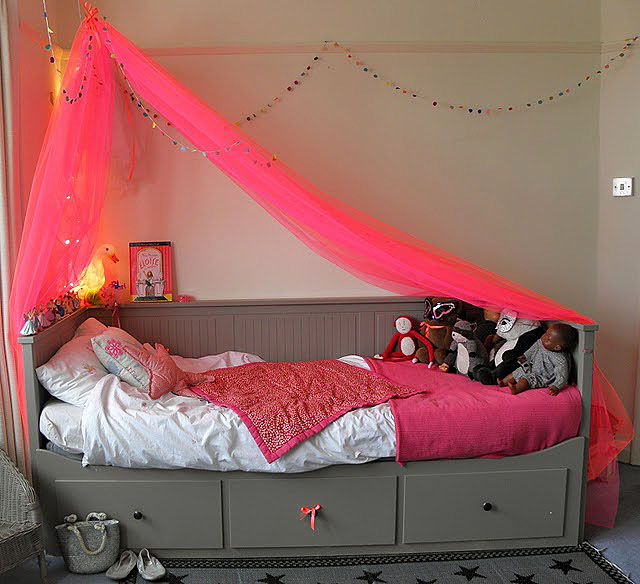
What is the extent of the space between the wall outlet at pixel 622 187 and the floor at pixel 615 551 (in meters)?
1.57

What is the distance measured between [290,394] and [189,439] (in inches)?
20.4

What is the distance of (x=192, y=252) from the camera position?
12.5 feet

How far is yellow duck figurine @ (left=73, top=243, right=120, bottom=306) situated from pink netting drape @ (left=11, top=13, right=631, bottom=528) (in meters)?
0.39

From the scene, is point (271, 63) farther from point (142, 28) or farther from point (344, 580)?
point (344, 580)

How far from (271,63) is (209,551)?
2499 mm

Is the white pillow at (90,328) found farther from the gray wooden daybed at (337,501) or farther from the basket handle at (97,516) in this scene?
the basket handle at (97,516)

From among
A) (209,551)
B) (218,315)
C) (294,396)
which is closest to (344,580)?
(209,551)

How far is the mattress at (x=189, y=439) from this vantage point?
107 inches

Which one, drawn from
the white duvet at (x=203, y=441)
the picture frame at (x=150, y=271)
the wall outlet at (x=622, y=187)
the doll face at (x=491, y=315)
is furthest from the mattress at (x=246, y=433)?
the wall outlet at (x=622, y=187)

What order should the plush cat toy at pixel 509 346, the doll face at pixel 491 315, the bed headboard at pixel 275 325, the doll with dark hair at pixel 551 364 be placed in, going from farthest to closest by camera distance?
the bed headboard at pixel 275 325
the doll face at pixel 491 315
the plush cat toy at pixel 509 346
the doll with dark hair at pixel 551 364

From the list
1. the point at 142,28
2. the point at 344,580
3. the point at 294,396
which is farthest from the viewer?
the point at 142,28

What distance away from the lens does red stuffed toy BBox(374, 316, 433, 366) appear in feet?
12.1

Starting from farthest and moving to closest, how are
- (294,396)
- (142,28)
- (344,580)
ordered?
1. (142,28)
2. (294,396)
3. (344,580)

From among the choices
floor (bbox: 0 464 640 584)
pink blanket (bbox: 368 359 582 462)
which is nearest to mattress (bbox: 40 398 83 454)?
floor (bbox: 0 464 640 584)
